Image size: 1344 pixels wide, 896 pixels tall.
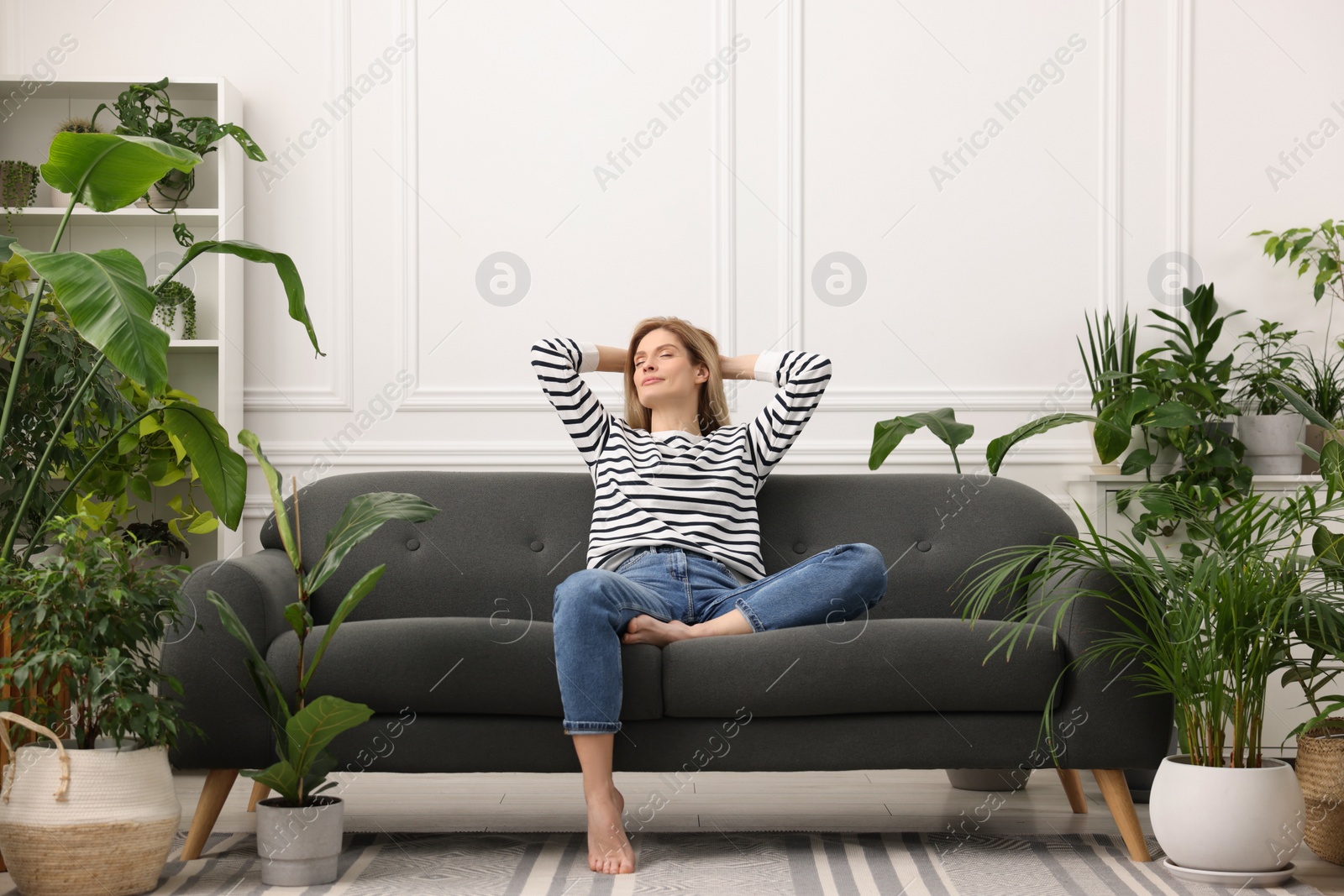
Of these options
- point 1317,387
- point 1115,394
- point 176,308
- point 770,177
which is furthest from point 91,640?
point 1317,387

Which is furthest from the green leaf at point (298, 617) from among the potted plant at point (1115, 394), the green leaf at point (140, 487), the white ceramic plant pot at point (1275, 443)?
the white ceramic plant pot at point (1275, 443)

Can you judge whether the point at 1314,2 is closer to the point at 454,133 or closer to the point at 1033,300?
the point at 1033,300

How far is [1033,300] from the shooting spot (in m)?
3.37

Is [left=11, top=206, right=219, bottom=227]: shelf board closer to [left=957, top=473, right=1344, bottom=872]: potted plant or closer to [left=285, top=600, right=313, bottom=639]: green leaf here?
[left=285, top=600, right=313, bottom=639]: green leaf

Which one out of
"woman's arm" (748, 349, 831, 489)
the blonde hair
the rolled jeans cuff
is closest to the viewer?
the rolled jeans cuff

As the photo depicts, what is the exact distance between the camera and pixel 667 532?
2.38 metres

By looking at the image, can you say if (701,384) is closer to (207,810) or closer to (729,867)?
(729,867)

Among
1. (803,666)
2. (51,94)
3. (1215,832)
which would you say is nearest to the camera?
(1215,832)

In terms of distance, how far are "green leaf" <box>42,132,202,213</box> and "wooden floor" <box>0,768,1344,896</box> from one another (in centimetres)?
118

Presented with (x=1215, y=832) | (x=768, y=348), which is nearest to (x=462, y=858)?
(x=1215, y=832)

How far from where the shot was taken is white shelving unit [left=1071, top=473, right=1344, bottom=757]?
3.04 metres

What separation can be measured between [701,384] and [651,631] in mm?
749

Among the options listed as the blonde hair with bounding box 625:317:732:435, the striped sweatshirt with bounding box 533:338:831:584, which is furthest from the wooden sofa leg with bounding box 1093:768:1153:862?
the blonde hair with bounding box 625:317:732:435

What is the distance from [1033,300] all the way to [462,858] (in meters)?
2.29
